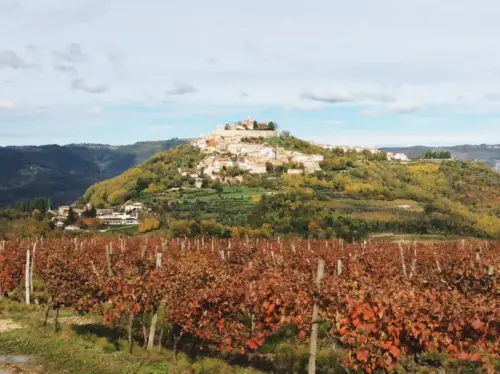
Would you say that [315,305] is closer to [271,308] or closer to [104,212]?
[271,308]

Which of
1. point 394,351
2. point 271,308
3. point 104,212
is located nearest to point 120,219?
point 104,212

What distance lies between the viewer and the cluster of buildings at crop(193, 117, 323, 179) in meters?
137

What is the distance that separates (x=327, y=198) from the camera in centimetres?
10219

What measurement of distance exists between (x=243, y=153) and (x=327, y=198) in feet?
196

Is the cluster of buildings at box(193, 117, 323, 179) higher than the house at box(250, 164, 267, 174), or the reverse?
the cluster of buildings at box(193, 117, 323, 179)

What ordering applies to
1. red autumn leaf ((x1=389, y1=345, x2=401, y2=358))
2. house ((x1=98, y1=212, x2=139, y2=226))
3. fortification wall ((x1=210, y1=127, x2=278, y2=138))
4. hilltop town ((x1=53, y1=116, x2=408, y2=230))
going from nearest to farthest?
red autumn leaf ((x1=389, y1=345, x2=401, y2=358)), house ((x1=98, y1=212, x2=139, y2=226)), hilltop town ((x1=53, y1=116, x2=408, y2=230)), fortification wall ((x1=210, y1=127, x2=278, y2=138))

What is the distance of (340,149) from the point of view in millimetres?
173375

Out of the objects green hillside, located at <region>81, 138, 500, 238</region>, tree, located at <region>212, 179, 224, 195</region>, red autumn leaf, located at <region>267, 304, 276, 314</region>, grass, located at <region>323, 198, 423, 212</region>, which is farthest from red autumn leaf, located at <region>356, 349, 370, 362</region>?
tree, located at <region>212, 179, 224, 195</region>

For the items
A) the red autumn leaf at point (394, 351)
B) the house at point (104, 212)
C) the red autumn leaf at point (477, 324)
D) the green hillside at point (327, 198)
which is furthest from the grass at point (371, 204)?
the red autumn leaf at point (477, 324)

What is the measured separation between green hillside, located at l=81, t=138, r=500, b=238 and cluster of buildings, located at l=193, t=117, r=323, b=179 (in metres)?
4.21

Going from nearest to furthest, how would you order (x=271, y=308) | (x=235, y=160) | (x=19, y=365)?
(x=271, y=308) → (x=19, y=365) → (x=235, y=160)

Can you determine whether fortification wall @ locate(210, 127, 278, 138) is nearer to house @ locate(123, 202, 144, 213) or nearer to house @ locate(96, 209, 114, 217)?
house @ locate(123, 202, 144, 213)

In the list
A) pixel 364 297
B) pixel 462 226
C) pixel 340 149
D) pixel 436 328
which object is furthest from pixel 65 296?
pixel 340 149

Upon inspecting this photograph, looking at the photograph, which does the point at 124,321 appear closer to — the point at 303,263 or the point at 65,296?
the point at 65,296
